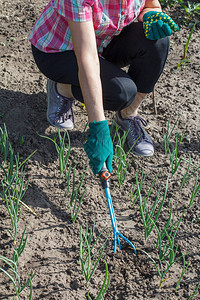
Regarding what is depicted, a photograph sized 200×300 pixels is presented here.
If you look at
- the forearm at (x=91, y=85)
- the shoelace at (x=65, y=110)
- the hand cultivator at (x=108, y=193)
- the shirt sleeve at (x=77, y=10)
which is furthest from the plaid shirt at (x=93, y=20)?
→ the hand cultivator at (x=108, y=193)

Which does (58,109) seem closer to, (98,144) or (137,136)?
(137,136)

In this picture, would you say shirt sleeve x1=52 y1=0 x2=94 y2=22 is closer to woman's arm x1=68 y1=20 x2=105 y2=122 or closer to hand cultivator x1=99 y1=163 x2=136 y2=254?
woman's arm x1=68 y1=20 x2=105 y2=122

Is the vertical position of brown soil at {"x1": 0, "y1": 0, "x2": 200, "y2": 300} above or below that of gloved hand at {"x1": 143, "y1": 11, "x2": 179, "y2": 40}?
below

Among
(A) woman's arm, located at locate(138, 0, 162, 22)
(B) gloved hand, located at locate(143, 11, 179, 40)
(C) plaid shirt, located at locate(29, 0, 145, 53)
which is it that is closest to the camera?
(C) plaid shirt, located at locate(29, 0, 145, 53)

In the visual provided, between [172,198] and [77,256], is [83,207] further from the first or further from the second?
[172,198]

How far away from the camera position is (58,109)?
8.95 feet

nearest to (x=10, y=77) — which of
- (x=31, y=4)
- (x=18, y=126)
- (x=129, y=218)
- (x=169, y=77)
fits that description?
(x=18, y=126)

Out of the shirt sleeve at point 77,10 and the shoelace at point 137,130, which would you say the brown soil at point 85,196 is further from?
the shirt sleeve at point 77,10

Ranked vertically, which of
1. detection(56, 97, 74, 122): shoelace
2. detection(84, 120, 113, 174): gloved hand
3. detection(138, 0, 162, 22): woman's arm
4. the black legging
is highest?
detection(138, 0, 162, 22): woman's arm

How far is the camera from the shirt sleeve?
2.06m

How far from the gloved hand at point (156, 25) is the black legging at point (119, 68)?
0.06 meters

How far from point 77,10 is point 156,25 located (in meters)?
0.57

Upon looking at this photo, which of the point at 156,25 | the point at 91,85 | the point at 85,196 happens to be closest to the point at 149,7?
the point at 156,25

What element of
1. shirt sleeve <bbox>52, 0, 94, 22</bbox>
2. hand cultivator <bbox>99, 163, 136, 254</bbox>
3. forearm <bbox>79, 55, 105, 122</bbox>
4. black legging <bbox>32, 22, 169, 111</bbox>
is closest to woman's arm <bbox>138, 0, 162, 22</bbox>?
black legging <bbox>32, 22, 169, 111</bbox>
